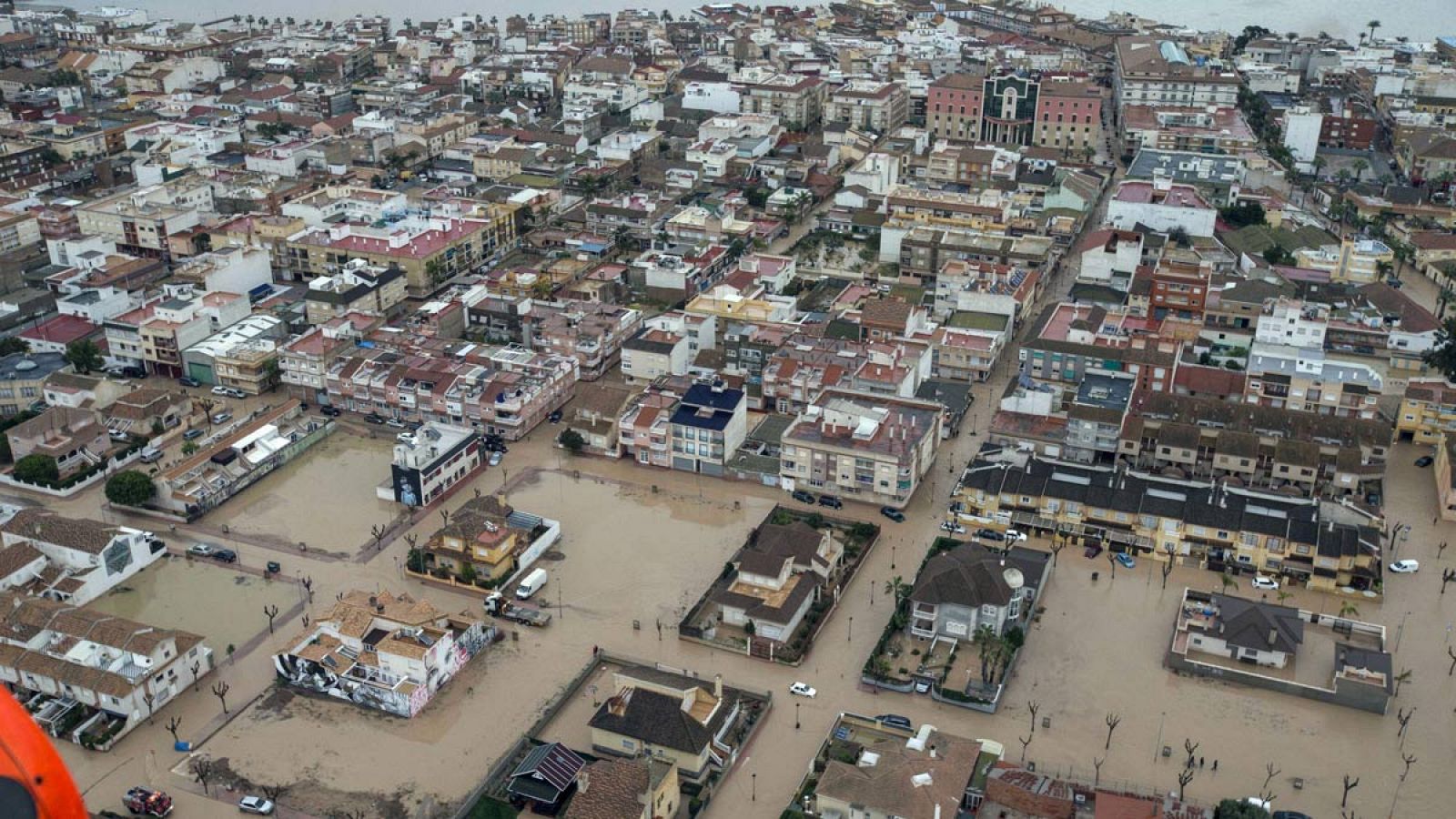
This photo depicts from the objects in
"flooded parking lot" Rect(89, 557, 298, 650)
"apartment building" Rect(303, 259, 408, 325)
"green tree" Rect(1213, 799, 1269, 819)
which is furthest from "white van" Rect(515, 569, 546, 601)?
"apartment building" Rect(303, 259, 408, 325)

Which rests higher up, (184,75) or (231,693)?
(184,75)

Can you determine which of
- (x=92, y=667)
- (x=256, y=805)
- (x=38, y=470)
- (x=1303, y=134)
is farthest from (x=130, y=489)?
(x=1303, y=134)

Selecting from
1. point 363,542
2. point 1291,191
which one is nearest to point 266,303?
point 363,542

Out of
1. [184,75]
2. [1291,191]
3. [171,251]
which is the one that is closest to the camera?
[171,251]

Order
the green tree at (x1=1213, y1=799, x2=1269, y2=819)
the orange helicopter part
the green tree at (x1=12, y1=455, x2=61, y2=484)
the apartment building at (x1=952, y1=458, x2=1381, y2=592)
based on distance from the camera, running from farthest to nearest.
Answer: the green tree at (x1=12, y1=455, x2=61, y2=484), the apartment building at (x1=952, y1=458, x2=1381, y2=592), the green tree at (x1=1213, y1=799, x2=1269, y2=819), the orange helicopter part

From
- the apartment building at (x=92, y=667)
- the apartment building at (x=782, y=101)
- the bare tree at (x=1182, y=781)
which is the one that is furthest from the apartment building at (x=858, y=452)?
the apartment building at (x=782, y=101)

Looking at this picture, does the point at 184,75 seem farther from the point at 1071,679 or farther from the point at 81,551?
the point at 1071,679

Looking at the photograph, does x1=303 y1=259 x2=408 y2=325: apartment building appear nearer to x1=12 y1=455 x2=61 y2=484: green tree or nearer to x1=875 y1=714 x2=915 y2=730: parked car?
x1=12 y1=455 x2=61 y2=484: green tree

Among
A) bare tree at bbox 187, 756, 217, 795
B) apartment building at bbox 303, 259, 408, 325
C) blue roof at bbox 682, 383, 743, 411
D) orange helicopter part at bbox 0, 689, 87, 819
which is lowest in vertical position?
bare tree at bbox 187, 756, 217, 795
